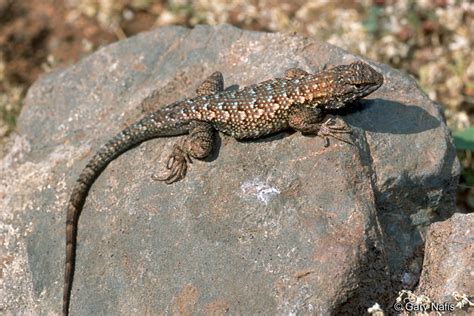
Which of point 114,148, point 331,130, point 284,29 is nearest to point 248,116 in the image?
point 331,130

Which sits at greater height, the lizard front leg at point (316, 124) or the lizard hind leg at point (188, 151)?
the lizard front leg at point (316, 124)

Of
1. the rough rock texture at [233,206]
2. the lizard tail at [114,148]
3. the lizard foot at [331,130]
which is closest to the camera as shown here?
the rough rock texture at [233,206]

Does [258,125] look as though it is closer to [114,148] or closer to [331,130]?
[331,130]

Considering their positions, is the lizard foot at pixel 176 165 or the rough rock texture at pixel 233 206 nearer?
the rough rock texture at pixel 233 206

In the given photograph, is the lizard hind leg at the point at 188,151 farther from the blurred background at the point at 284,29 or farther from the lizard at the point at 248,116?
the blurred background at the point at 284,29

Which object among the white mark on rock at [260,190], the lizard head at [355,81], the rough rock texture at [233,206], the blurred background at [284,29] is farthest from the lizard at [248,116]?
the blurred background at [284,29]

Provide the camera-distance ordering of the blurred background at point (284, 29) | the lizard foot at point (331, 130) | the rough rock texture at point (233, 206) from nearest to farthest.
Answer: the rough rock texture at point (233, 206) < the lizard foot at point (331, 130) < the blurred background at point (284, 29)

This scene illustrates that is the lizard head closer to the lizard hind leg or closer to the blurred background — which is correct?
the lizard hind leg
